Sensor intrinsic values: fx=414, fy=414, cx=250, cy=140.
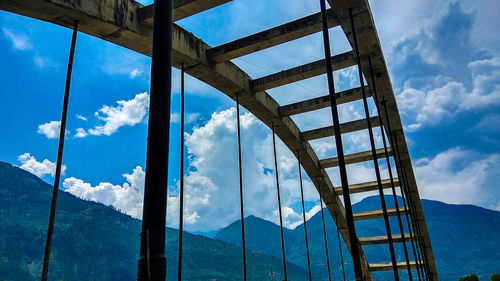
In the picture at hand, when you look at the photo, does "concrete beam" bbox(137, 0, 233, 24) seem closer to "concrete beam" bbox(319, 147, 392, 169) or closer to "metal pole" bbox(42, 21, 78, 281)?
"metal pole" bbox(42, 21, 78, 281)

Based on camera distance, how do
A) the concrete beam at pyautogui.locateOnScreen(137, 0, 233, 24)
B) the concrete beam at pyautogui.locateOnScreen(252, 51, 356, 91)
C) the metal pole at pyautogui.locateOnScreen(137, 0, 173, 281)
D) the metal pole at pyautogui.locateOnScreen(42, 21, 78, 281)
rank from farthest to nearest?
the concrete beam at pyautogui.locateOnScreen(252, 51, 356, 91), the concrete beam at pyautogui.locateOnScreen(137, 0, 233, 24), the metal pole at pyautogui.locateOnScreen(42, 21, 78, 281), the metal pole at pyautogui.locateOnScreen(137, 0, 173, 281)

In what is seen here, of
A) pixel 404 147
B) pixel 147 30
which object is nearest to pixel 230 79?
pixel 147 30

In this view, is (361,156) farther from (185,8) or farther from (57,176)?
(57,176)

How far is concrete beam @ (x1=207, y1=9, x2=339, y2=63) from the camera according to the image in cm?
1204

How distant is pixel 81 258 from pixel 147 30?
13326cm

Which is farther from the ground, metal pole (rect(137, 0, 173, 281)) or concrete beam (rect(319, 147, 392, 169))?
concrete beam (rect(319, 147, 392, 169))

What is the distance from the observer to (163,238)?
2477 millimetres

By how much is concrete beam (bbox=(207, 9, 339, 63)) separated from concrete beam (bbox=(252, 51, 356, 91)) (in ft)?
7.04

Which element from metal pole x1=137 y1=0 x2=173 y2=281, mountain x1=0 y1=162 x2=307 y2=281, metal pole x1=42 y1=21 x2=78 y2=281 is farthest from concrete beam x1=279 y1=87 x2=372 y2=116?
mountain x1=0 y1=162 x2=307 y2=281

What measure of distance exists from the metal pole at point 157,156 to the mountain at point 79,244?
425 ft

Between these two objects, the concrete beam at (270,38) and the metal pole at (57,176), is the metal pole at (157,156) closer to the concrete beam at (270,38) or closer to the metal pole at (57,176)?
the metal pole at (57,176)

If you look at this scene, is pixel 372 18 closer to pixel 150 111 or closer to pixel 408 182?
pixel 150 111

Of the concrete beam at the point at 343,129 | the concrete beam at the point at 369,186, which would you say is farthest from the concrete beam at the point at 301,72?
the concrete beam at the point at 369,186

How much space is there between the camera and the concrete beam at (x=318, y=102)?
1705cm
